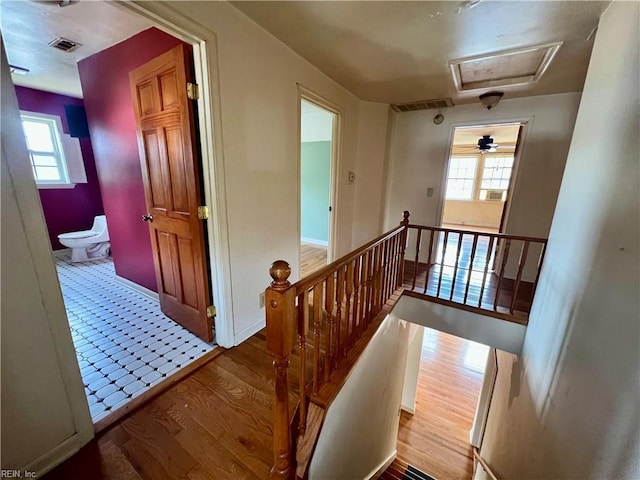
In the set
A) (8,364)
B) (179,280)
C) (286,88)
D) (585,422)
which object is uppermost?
(286,88)

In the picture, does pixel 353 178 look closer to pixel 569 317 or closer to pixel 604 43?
pixel 604 43

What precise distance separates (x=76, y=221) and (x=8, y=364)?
444 centimetres

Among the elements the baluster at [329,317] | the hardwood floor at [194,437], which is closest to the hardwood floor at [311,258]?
the hardwood floor at [194,437]

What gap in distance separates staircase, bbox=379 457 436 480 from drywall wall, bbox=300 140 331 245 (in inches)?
131

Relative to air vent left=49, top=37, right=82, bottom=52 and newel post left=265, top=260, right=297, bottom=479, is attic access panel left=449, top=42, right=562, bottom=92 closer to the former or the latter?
newel post left=265, top=260, right=297, bottom=479

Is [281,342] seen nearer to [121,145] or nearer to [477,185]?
[121,145]

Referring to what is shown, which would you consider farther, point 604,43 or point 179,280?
point 179,280

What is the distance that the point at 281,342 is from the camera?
1.03 m

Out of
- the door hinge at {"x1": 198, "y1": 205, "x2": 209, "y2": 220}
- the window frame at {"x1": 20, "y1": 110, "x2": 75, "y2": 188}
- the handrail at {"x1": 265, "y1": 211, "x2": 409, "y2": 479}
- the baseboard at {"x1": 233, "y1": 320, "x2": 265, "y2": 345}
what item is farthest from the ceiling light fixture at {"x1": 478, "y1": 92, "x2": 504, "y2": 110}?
the window frame at {"x1": 20, "y1": 110, "x2": 75, "y2": 188}

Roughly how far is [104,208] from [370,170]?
11.0 feet

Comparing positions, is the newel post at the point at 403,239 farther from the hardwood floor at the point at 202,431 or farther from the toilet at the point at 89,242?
the toilet at the point at 89,242

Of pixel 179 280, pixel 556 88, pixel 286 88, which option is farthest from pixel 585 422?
pixel 556 88

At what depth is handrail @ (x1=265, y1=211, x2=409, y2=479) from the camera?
1.01m

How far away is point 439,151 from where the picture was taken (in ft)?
11.2
